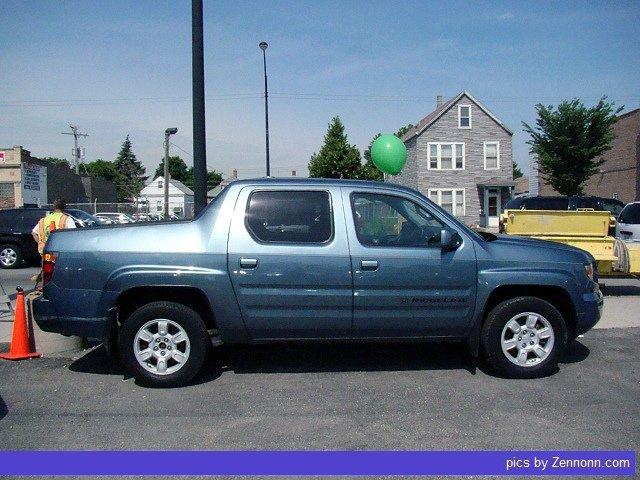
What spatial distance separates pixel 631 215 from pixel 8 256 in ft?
49.4

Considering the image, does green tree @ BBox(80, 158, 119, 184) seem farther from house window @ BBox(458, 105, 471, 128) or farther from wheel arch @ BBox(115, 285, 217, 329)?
wheel arch @ BBox(115, 285, 217, 329)

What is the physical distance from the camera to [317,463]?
346cm

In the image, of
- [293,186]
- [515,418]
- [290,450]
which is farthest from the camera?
[293,186]

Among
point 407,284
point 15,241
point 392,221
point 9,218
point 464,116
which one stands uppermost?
point 464,116

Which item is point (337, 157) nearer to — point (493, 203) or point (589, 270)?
point (493, 203)

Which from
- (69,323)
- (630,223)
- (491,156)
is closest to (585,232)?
(630,223)

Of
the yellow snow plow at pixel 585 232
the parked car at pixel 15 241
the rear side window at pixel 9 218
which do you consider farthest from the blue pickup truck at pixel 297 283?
the rear side window at pixel 9 218

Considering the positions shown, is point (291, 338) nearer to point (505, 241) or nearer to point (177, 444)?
point (177, 444)

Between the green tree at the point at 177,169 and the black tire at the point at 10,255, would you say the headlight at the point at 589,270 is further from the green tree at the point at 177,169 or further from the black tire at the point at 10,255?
the green tree at the point at 177,169

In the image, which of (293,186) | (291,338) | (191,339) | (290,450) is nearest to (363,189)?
(293,186)

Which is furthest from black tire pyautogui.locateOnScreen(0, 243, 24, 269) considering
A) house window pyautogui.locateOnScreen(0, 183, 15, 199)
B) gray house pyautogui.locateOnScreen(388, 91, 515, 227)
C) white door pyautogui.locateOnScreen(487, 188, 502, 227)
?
house window pyautogui.locateOnScreen(0, 183, 15, 199)

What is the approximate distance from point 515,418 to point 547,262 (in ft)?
4.99

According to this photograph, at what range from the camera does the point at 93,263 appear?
15.4ft

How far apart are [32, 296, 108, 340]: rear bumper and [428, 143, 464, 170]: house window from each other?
1296 inches
